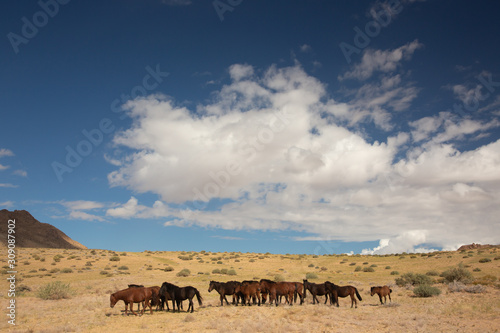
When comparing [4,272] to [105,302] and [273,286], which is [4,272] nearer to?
[105,302]

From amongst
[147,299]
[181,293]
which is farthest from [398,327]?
[147,299]

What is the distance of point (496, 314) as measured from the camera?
1467 centimetres

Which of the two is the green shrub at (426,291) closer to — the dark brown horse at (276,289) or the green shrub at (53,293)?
the dark brown horse at (276,289)

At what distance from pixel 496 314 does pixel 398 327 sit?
5.90 m

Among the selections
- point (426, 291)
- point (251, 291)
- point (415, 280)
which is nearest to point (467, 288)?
point (426, 291)

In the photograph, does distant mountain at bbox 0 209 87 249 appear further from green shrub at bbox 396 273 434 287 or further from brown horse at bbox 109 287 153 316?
green shrub at bbox 396 273 434 287

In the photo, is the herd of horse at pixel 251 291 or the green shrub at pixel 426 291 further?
the green shrub at pixel 426 291

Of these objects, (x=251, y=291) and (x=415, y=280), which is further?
(x=415, y=280)

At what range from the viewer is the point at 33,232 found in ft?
331

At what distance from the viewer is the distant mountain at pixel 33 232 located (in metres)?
93.1

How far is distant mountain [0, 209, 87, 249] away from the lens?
93.1 meters

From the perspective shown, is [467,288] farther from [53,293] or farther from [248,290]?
[53,293]

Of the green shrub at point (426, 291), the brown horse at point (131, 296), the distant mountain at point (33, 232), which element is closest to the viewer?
the brown horse at point (131, 296)

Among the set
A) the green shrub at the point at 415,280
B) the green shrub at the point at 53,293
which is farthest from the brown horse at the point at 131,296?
the green shrub at the point at 415,280
